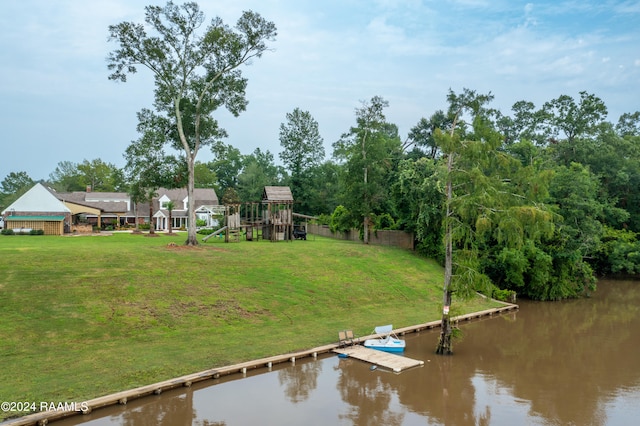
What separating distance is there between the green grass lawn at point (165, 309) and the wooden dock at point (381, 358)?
1.31 m

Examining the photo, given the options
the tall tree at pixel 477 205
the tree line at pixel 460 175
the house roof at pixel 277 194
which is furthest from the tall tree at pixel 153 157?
the tall tree at pixel 477 205

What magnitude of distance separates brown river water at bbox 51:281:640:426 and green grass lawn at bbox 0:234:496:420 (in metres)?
1.40

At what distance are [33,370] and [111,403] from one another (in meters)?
3.05

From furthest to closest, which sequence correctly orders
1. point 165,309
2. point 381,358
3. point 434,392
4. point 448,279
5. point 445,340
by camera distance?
point 165,309 → point 445,340 → point 448,279 → point 381,358 → point 434,392

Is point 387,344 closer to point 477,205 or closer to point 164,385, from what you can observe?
point 477,205

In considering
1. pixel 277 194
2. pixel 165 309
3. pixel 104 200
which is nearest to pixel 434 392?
pixel 165 309

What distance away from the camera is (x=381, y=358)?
1761 centimetres

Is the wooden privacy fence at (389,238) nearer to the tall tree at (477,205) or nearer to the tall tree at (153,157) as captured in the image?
the tall tree at (153,157)

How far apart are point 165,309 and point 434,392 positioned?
11.7m

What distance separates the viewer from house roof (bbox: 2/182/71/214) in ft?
137

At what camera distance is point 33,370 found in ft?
44.6

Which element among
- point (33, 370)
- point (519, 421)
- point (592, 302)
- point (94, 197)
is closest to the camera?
point (519, 421)

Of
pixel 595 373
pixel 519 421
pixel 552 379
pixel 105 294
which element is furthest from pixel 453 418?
pixel 105 294

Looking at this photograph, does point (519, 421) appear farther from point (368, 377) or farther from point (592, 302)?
point (592, 302)
